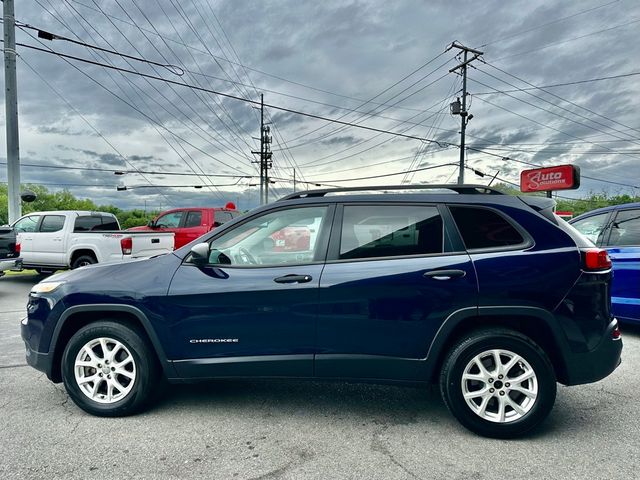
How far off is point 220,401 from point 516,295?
8.18ft

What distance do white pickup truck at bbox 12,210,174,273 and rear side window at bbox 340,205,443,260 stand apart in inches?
280

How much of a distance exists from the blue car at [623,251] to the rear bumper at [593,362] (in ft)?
9.70

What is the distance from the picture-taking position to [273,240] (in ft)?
11.1

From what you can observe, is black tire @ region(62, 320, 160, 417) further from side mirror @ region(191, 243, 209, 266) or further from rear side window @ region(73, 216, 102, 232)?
rear side window @ region(73, 216, 102, 232)

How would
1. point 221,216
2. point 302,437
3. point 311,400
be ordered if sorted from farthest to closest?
1. point 221,216
2. point 311,400
3. point 302,437

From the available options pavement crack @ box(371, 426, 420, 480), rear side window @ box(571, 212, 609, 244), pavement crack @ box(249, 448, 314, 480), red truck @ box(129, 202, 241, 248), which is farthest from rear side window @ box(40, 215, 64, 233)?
rear side window @ box(571, 212, 609, 244)

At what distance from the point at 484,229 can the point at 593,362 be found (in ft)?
3.91

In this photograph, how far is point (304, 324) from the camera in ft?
10.0

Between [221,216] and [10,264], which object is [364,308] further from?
[221,216]

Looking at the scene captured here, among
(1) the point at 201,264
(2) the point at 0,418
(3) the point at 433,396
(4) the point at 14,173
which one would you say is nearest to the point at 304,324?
(1) the point at 201,264

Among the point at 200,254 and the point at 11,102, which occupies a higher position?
the point at 11,102

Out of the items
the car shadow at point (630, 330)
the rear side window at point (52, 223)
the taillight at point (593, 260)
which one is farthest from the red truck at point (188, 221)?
the taillight at point (593, 260)

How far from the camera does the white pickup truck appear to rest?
9.48 meters

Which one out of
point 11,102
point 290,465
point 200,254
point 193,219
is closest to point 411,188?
point 200,254
